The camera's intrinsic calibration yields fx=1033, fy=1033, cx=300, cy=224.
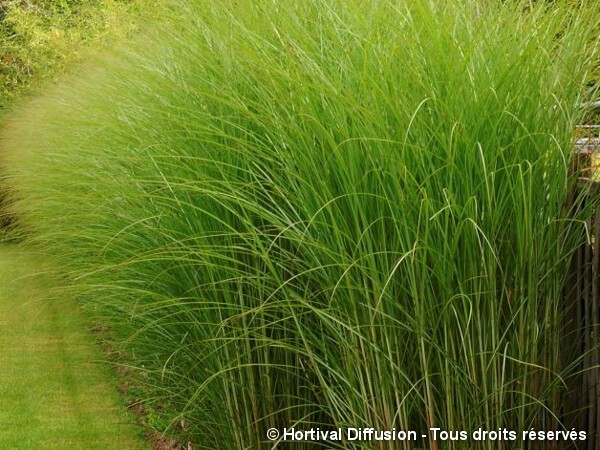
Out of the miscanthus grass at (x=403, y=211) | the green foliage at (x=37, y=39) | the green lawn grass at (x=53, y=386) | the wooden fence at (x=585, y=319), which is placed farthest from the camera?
the green foliage at (x=37, y=39)

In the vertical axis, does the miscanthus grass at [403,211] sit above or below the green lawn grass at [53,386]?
above

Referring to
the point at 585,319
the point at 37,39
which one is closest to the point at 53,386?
the point at 585,319

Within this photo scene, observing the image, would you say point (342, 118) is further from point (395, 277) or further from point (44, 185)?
point (44, 185)

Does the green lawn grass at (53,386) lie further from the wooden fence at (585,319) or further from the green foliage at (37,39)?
the green foliage at (37,39)

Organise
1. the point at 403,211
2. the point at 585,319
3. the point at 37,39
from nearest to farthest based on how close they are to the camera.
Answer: the point at 403,211, the point at 585,319, the point at 37,39

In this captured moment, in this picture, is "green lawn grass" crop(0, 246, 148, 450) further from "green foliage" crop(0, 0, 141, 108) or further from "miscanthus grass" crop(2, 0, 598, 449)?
"green foliage" crop(0, 0, 141, 108)

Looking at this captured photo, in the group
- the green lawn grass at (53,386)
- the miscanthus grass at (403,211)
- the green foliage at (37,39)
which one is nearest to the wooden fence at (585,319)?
the miscanthus grass at (403,211)

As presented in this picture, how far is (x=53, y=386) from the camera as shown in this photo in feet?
23.9

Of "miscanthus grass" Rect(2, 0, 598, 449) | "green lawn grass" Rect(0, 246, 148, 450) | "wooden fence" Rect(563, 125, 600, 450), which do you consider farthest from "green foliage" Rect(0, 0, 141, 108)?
"wooden fence" Rect(563, 125, 600, 450)

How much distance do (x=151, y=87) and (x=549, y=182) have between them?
1639 millimetres

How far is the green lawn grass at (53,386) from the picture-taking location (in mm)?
5996

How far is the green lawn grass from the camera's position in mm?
5996

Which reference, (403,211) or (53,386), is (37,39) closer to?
(53,386)

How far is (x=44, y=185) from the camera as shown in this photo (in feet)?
19.7
